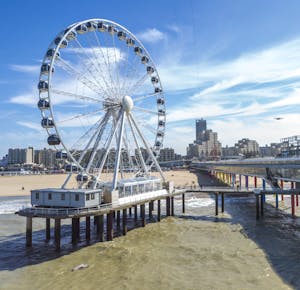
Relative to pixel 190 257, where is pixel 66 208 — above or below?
above

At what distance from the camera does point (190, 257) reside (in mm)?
23203

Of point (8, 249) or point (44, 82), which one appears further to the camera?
point (44, 82)

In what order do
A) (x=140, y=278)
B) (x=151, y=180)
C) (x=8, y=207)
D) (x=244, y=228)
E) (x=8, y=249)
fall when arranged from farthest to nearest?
(x=8, y=207) → (x=151, y=180) → (x=244, y=228) → (x=8, y=249) → (x=140, y=278)

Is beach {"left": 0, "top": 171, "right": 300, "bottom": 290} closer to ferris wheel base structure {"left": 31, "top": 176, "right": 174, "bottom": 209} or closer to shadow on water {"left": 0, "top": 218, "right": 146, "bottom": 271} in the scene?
shadow on water {"left": 0, "top": 218, "right": 146, "bottom": 271}

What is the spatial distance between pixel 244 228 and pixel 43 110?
22.0 metres

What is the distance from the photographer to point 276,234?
2955cm

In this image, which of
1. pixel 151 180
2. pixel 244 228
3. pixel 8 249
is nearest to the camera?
pixel 8 249

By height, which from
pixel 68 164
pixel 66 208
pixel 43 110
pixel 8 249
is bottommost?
pixel 8 249

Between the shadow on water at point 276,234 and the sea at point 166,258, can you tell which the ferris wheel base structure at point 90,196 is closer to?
the sea at point 166,258

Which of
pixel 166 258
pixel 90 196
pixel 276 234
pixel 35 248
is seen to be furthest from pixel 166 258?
pixel 276 234

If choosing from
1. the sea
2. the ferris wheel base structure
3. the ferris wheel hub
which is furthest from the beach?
the ferris wheel hub

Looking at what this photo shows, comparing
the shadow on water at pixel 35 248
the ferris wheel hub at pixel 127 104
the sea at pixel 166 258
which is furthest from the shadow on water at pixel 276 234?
the ferris wheel hub at pixel 127 104

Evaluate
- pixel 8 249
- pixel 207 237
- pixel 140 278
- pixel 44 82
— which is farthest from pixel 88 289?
pixel 44 82

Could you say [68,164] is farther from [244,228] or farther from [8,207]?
[8,207]
